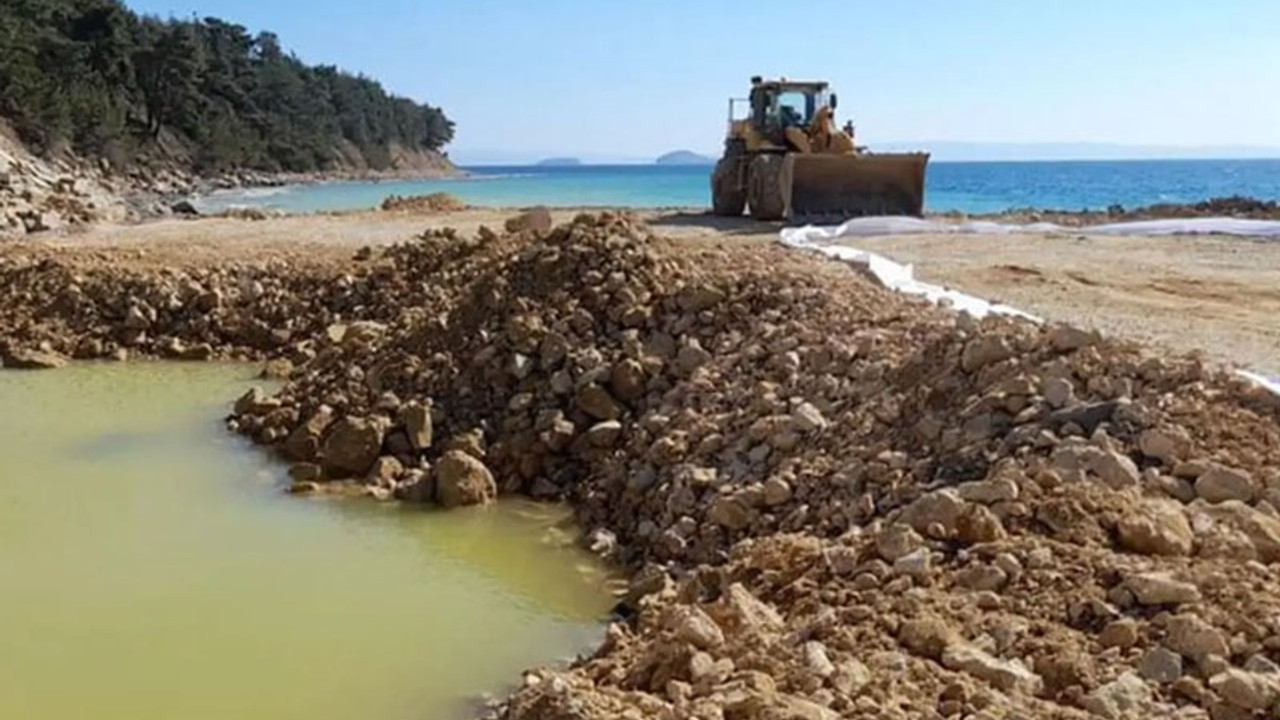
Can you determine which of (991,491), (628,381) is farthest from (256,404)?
(991,491)

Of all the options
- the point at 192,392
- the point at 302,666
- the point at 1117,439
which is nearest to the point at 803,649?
the point at 1117,439

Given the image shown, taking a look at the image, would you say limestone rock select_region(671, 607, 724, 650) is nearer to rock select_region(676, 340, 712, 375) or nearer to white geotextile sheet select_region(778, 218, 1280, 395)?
rock select_region(676, 340, 712, 375)

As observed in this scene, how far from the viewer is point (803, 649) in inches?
162

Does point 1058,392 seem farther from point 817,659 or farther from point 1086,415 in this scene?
point 817,659

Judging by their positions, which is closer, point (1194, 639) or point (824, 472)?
point (1194, 639)

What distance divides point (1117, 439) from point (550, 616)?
267 centimetres

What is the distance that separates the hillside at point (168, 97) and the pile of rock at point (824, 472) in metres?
35.5

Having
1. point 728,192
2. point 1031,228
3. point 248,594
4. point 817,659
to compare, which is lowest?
point 248,594

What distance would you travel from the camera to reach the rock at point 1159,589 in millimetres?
4043

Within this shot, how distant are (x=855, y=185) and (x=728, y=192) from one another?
2.51 metres

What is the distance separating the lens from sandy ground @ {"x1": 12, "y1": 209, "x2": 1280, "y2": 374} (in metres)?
7.92

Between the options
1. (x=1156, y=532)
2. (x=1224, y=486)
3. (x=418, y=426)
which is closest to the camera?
(x=1156, y=532)

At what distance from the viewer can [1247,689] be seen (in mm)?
3537

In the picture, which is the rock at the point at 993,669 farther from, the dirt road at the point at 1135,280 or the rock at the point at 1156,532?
the dirt road at the point at 1135,280
